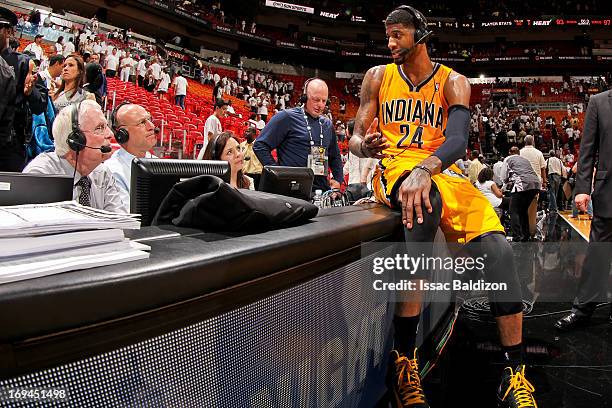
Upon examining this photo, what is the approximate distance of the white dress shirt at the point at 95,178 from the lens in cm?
195

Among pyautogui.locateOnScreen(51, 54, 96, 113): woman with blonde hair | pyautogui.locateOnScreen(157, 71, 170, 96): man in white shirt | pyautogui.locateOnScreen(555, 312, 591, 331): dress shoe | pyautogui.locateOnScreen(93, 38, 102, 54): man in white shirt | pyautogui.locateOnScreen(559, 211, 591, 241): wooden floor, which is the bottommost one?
pyautogui.locateOnScreen(559, 211, 591, 241): wooden floor

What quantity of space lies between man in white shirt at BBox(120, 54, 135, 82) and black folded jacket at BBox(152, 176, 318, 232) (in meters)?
11.9

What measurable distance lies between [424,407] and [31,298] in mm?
1368

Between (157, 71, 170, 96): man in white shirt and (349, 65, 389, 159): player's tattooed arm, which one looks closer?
(349, 65, 389, 159): player's tattooed arm

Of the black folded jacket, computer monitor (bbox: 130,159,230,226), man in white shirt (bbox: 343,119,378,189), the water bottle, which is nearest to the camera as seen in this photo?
the black folded jacket

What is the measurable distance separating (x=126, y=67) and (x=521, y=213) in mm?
10195

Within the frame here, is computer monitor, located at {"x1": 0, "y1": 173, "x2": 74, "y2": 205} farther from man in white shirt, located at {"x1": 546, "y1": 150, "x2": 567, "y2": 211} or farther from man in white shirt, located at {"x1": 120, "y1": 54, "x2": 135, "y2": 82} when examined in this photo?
man in white shirt, located at {"x1": 120, "y1": 54, "x2": 135, "y2": 82}

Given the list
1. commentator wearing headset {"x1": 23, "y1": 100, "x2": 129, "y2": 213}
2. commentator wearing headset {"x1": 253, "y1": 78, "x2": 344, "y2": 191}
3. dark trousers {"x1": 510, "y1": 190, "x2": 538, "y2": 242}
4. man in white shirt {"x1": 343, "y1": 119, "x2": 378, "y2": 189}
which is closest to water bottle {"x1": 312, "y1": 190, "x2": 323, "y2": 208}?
commentator wearing headset {"x1": 253, "y1": 78, "x2": 344, "y2": 191}

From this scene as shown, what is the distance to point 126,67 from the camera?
39.0ft

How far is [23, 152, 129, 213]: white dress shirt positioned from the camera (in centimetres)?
195

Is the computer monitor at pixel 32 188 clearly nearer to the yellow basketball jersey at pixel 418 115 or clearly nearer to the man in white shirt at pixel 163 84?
the yellow basketball jersey at pixel 418 115

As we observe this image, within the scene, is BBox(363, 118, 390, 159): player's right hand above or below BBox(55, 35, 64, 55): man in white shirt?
below

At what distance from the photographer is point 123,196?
85.9 inches

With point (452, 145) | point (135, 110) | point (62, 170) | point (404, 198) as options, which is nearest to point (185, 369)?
point (404, 198)
